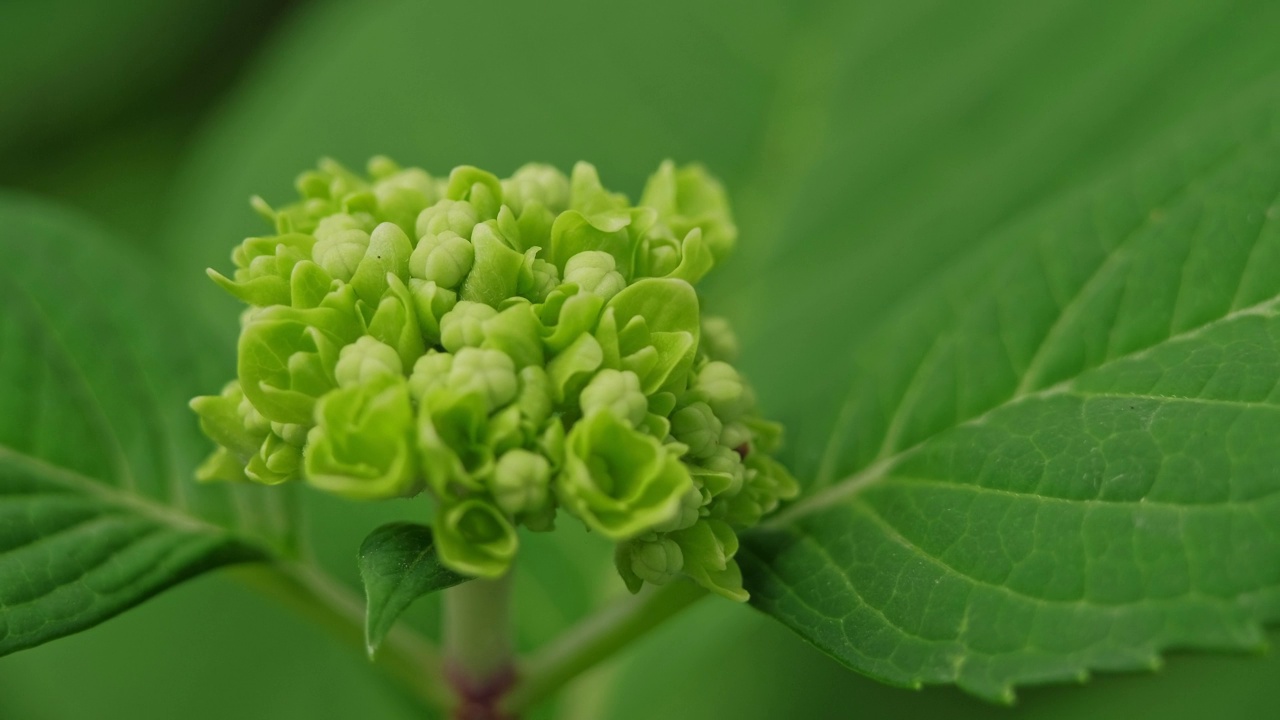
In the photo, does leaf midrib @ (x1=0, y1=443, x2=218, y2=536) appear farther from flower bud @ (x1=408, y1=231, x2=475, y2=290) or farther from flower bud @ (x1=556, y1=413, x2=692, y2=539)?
flower bud @ (x1=556, y1=413, x2=692, y2=539)

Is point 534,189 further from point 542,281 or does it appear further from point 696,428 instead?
point 696,428

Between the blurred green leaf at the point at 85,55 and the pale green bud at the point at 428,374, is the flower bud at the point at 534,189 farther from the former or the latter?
the blurred green leaf at the point at 85,55

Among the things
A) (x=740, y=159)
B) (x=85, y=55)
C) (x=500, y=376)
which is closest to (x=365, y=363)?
(x=500, y=376)

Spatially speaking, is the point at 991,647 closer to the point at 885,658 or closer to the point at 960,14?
the point at 885,658

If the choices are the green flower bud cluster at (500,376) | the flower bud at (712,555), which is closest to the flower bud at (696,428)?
the green flower bud cluster at (500,376)

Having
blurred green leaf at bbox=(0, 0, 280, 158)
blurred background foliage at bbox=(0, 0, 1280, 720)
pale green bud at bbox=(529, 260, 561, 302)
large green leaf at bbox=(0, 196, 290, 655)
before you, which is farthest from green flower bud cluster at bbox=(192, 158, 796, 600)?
blurred green leaf at bbox=(0, 0, 280, 158)

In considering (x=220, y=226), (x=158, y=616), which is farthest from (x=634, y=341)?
(x=158, y=616)

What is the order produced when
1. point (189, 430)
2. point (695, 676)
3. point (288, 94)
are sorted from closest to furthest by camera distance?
point (189, 430) < point (695, 676) < point (288, 94)
